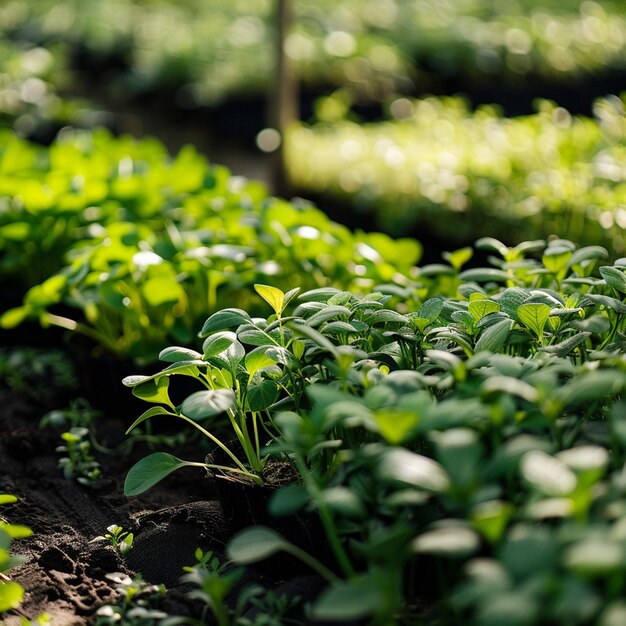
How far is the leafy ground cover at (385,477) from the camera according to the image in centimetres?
96

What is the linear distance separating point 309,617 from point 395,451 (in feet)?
1.22

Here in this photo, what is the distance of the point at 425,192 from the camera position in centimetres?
317

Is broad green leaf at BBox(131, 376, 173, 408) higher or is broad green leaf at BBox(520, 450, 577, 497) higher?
broad green leaf at BBox(520, 450, 577, 497)

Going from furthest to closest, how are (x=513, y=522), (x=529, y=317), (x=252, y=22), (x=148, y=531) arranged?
(x=252, y=22) → (x=148, y=531) → (x=529, y=317) → (x=513, y=522)

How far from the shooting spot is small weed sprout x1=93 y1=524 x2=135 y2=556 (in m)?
1.58

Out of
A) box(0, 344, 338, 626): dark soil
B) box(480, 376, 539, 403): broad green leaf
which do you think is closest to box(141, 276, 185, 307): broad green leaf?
box(0, 344, 338, 626): dark soil

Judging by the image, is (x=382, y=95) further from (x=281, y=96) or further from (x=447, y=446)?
(x=447, y=446)

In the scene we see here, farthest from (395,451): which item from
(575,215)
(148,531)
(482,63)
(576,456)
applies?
(482,63)

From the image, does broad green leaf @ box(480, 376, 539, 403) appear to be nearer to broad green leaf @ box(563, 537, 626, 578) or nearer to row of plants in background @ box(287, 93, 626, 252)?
broad green leaf @ box(563, 537, 626, 578)

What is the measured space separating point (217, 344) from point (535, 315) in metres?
0.55

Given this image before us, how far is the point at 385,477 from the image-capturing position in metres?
1.05

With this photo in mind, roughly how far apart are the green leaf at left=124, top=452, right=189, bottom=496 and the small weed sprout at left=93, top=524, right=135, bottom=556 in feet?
0.47

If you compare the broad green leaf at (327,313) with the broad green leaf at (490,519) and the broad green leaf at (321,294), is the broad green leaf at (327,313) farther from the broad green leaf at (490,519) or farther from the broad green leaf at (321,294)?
the broad green leaf at (490,519)

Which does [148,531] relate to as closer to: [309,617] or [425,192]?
[309,617]
